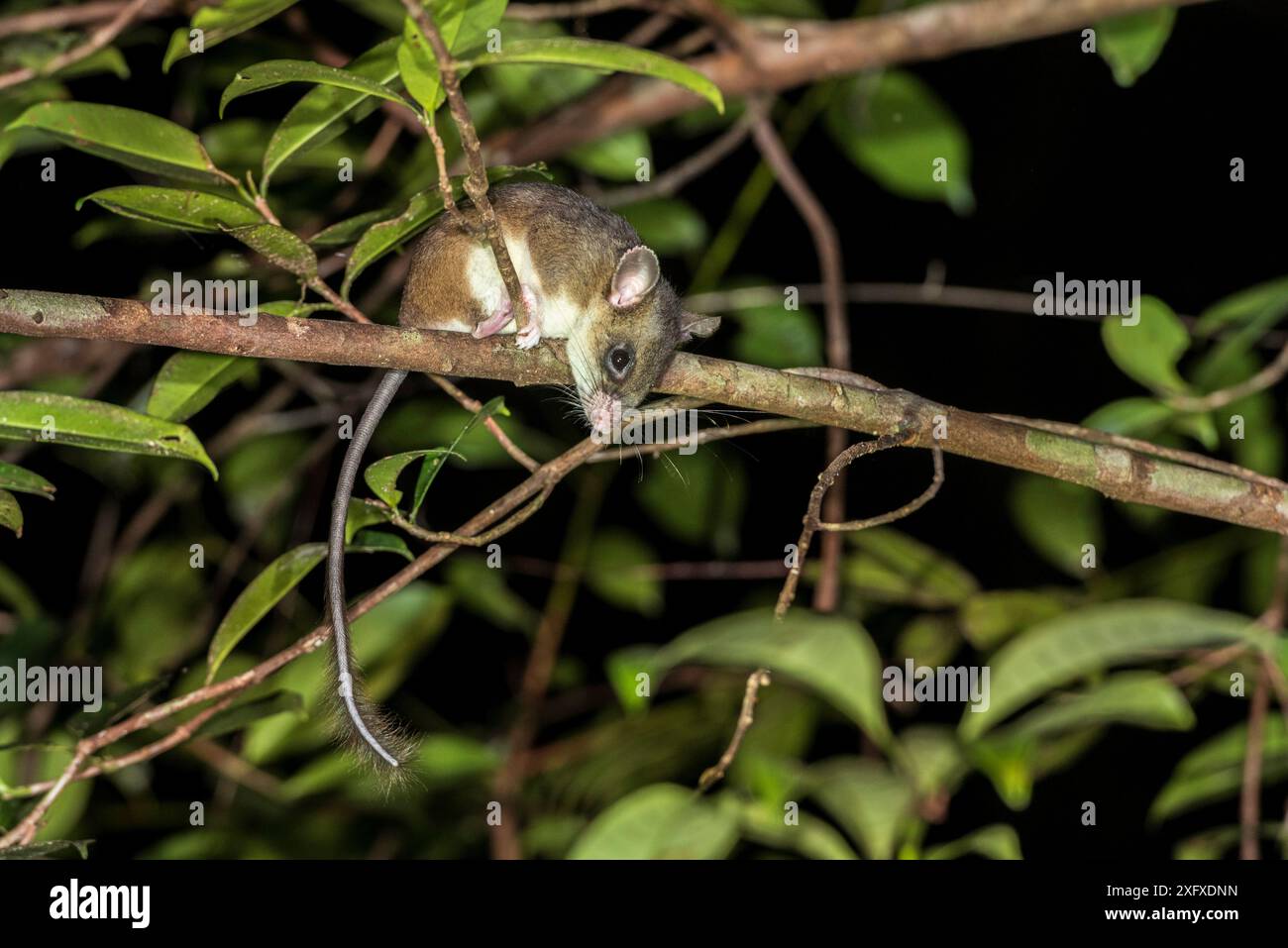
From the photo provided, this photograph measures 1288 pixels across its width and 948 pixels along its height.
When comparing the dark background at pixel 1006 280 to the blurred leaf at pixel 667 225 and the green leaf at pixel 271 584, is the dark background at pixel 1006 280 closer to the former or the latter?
the blurred leaf at pixel 667 225

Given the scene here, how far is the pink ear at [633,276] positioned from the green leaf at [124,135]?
3.32 ft

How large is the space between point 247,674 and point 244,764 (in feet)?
5.96

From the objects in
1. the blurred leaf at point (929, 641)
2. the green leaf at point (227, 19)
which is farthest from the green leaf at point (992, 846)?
the green leaf at point (227, 19)

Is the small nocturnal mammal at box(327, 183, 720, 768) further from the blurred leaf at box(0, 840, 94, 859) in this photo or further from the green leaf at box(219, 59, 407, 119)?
the blurred leaf at box(0, 840, 94, 859)

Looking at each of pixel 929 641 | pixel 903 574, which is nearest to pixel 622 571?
pixel 903 574

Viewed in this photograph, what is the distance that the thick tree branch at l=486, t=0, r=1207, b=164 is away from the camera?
342cm

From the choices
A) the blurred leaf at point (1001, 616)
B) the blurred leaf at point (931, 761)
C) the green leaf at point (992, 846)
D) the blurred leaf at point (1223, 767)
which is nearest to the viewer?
the green leaf at point (992, 846)

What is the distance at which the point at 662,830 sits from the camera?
8.58ft

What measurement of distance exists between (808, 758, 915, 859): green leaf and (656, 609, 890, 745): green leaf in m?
0.11

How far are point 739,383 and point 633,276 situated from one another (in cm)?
93

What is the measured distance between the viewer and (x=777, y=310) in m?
4.25

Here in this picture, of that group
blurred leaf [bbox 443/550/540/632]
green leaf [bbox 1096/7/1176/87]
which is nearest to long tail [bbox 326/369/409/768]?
blurred leaf [bbox 443/550/540/632]

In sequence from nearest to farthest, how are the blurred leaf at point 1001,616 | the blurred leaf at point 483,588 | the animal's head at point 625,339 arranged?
the animal's head at point 625,339 < the blurred leaf at point 1001,616 < the blurred leaf at point 483,588

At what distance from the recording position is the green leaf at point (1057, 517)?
4.10m
